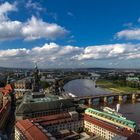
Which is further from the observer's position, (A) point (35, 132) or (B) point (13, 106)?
(B) point (13, 106)

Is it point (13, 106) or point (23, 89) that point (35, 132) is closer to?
point (13, 106)

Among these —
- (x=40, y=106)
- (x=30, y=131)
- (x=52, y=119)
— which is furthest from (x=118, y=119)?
(x=30, y=131)

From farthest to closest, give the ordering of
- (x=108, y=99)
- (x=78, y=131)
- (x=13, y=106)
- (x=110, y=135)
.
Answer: (x=108, y=99)
(x=13, y=106)
(x=78, y=131)
(x=110, y=135)

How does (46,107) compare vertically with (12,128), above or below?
above

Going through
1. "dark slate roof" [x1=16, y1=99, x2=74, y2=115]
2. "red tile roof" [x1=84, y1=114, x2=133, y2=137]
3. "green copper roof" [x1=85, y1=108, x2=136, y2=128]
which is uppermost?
"dark slate roof" [x1=16, y1=99, x2=74, y2=115]

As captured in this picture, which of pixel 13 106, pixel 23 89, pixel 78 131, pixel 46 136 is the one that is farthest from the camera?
pixel 23 89

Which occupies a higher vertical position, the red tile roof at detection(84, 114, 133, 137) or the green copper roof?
the green copper roof

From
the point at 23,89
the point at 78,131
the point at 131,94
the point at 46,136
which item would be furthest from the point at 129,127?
the point at 131,94

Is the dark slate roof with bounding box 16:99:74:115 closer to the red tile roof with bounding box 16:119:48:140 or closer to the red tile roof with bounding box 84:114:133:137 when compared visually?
the red tile roof with bounding box 16:119:48:140

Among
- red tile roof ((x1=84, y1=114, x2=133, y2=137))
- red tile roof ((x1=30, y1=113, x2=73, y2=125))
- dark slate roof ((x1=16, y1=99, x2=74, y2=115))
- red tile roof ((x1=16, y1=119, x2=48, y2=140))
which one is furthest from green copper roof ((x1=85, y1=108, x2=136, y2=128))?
red tile roof ((x1=16, y1=119, x2=48, y2=140))
